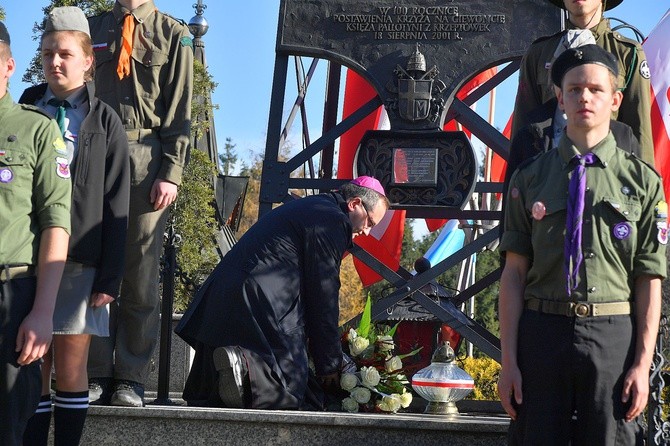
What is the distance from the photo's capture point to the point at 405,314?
30.4ft

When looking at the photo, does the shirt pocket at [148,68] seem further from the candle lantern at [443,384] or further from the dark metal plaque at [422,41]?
the dark metal plaque at [422,41]

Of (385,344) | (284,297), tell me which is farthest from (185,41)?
(385,344)

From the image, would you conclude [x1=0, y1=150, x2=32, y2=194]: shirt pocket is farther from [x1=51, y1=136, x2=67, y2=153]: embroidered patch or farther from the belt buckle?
the belt buckle

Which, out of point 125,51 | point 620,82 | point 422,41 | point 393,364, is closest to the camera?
point 620,82

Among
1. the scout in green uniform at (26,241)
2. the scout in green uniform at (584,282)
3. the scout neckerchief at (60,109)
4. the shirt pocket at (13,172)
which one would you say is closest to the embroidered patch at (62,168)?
the scout in green uniform at (26,241)

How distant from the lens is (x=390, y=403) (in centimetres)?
641

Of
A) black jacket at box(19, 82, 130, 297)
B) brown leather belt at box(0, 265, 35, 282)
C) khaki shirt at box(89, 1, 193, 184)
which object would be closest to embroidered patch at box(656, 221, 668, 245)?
brown leather belt at box(0, 265, 35, 282)

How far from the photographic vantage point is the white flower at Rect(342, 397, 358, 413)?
6.36m

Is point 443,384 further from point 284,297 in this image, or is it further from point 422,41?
point 422,41

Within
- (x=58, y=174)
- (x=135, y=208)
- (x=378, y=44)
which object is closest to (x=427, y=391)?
(x=135, y=208)

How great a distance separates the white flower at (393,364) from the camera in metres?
6.64

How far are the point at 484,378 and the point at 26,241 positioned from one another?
8746mm

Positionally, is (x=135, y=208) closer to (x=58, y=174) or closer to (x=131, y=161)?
(x=131, y=161)

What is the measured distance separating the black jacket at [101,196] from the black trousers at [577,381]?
2.03 meters
